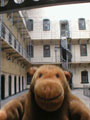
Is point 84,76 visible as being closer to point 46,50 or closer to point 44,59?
point 44,59

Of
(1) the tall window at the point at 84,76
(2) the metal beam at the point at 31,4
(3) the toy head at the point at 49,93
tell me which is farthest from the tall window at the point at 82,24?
(3) the toy head at the point at 49,93

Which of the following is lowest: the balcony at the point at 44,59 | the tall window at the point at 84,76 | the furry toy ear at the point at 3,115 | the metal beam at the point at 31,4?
the tall window at the point at 84,76

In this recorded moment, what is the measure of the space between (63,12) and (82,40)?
386cm

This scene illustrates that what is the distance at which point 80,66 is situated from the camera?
60.3 feet

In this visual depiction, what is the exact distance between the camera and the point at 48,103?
A: 4.34 ft

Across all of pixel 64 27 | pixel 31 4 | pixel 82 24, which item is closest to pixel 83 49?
pixel 82 24

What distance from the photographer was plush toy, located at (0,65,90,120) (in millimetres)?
1332

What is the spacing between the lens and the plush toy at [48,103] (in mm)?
1332

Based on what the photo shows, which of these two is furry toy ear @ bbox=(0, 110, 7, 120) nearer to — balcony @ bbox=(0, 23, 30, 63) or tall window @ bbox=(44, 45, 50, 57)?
balcony @ bbox=(0, 23, 30, 63)

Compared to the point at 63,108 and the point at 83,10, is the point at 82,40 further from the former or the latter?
the point at 63,108

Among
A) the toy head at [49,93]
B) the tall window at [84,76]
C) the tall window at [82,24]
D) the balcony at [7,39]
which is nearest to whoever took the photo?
the toy head at [49,93]

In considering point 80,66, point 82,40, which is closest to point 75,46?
point 82,40

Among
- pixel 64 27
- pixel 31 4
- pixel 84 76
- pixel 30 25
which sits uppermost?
pixel 30 25

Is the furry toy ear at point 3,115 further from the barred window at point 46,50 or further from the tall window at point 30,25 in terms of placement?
the tall window at point 30,25
